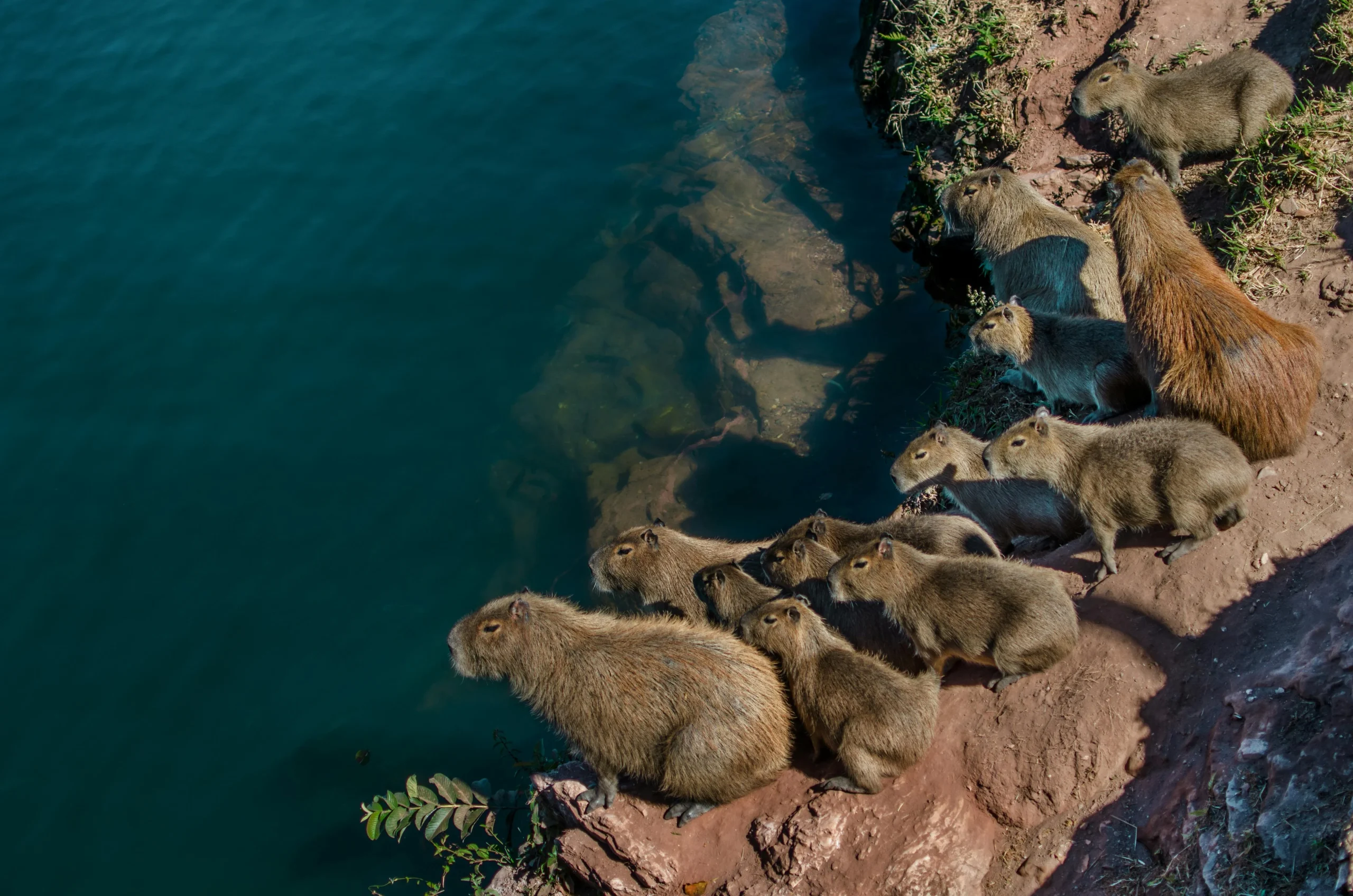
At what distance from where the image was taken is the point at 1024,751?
3.75 metres

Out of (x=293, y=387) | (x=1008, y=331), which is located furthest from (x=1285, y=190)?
(x=293, y=387)

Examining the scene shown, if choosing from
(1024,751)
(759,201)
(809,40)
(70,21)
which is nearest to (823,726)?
(1024,751)

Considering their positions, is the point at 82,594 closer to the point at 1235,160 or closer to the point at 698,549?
the point at 698,549

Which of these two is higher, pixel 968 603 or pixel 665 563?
pixel 968 603

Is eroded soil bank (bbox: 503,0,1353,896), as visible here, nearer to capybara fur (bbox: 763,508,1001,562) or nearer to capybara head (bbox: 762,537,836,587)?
capybara fur (bbox: 763,508,1001,562)

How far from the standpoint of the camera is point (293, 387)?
822 centimetres

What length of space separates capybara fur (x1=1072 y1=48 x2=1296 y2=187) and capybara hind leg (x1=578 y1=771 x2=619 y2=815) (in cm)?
532

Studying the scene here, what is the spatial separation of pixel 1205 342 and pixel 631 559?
3.09m

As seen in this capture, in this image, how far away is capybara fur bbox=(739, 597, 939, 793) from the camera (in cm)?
374

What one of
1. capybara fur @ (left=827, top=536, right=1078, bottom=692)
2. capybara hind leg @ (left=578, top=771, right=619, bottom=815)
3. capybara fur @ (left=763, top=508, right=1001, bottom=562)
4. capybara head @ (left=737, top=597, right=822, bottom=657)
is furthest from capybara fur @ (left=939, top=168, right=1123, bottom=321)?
capybara hind leg @ (left=578, top=771, right=619, bottom=815)

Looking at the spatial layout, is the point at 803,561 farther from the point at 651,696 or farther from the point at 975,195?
the point at 975,195

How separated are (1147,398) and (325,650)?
5.68 m

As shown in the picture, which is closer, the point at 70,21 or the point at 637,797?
the point at 637,797

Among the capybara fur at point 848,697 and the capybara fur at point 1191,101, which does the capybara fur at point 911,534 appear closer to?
the capybara fur at point 848,697
